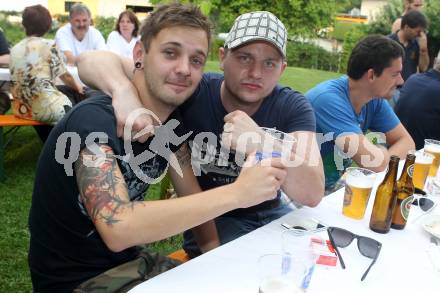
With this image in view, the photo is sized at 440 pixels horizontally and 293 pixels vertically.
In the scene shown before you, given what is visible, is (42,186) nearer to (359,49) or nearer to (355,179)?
(355,179)

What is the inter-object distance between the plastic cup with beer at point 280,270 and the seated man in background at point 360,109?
60.2 inches

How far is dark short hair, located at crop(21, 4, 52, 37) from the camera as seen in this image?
4.65m

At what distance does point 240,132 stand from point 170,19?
57 cm

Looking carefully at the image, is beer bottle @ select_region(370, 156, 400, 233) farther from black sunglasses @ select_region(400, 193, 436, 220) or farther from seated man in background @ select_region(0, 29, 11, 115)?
seated man in background @ select_region(0, 29, 11, 115)

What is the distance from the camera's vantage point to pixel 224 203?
1.41 m

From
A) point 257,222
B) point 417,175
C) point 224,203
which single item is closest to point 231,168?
point 257,222

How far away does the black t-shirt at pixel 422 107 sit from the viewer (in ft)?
11.9

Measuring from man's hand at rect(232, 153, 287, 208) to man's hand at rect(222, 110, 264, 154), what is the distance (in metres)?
0.22

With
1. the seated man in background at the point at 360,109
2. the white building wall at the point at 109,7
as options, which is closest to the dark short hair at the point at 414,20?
the seated man in background at the point at 360,109

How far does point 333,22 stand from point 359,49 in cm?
3647

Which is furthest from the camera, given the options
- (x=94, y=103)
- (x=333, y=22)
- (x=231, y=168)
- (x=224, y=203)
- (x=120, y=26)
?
(x=333, y=22)

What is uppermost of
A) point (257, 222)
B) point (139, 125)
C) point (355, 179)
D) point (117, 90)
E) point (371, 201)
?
point (117, 90)

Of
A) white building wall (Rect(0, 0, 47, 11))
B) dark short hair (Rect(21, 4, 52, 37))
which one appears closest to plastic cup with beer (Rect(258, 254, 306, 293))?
dark short hair (Rect(21, 4, 52, 37))

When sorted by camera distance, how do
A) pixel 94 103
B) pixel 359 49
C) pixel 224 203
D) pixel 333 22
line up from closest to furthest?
pixel 224 203 → pixel 94 103 → pixel 359 49 → pixel 333 22
